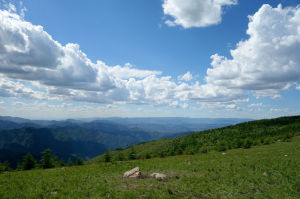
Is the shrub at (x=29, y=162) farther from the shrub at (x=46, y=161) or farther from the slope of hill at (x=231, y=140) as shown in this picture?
the slope of hill at (x=231, y=140)

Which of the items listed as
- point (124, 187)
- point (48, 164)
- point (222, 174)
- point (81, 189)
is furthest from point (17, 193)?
point (48, 164)

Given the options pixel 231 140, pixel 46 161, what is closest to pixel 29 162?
pixel 46 161

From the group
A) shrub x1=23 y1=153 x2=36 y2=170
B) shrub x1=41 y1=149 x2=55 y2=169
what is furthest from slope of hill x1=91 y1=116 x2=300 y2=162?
shrub x1=23 y1=153 x2=36 y2=170

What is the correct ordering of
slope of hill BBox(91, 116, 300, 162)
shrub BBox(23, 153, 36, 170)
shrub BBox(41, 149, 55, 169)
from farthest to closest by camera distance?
slope of hill BBox(91, 116, 300, 162) → shrub BBox(23, 153, 36, 170) → shrub BBox(41, 149, 55, 169)

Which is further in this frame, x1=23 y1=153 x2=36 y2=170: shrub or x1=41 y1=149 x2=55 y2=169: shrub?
x1=23 y1=153 x2=36 y2=170: shrub

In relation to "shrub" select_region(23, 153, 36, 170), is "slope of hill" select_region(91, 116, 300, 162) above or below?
above

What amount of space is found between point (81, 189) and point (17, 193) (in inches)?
200

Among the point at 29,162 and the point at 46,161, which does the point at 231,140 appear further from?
the point at 29,162

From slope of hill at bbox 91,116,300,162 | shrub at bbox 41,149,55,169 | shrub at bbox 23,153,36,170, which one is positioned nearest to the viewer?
shrub at bbox 41,149,55,169

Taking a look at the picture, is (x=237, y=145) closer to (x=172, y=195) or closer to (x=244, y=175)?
(x=244, y=175)

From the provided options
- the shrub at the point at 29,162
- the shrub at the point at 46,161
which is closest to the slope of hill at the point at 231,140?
the shrub at the point at 46,161

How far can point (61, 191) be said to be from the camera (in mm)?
13797

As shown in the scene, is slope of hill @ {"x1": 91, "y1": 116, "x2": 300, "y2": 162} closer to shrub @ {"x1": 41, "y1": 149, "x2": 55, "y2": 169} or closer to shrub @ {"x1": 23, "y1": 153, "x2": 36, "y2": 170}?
shrub @ {"x1": 41, "y1": 149, "x2": 55, "y2": 169}

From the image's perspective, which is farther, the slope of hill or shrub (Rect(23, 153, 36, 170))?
the slope of hill
